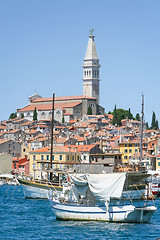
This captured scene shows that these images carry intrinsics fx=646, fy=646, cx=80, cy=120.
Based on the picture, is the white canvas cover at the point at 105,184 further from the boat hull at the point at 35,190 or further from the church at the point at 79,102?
the church at the point at 79,102

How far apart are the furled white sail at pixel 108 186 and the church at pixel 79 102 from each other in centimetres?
11039

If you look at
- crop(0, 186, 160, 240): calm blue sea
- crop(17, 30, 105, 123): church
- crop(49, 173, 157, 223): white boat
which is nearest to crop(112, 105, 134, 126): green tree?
crop(17, 30, 105, 123): church

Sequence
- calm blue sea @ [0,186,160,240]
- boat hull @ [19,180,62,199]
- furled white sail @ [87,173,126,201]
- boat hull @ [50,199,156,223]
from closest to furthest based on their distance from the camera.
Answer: calm blue sea @ [0,186,160,240] → boat hull @ [50,199,156,223] → furled white sail @ [87,173,126,201] → boat hull @ [19,180,62,199]

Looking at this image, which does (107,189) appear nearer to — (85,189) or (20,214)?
(85,189)

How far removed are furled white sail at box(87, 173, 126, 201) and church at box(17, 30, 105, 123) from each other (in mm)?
110389

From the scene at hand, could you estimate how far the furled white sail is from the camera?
2980 cm

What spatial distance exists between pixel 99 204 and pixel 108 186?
61.6 inches

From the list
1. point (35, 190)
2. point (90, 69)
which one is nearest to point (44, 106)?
point (90, 69)

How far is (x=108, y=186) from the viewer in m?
29.9

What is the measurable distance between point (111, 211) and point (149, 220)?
208 centimetres

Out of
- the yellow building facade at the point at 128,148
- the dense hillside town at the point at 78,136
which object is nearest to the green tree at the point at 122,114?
the dense hillside town at the point at 78,136

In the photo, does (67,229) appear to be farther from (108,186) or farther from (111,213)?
(108,186)

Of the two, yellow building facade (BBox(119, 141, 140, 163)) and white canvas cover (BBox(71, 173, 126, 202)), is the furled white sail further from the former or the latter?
yellow building facade (BBox(119, 141, 140, 163))

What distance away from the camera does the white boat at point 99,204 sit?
2945 cm
